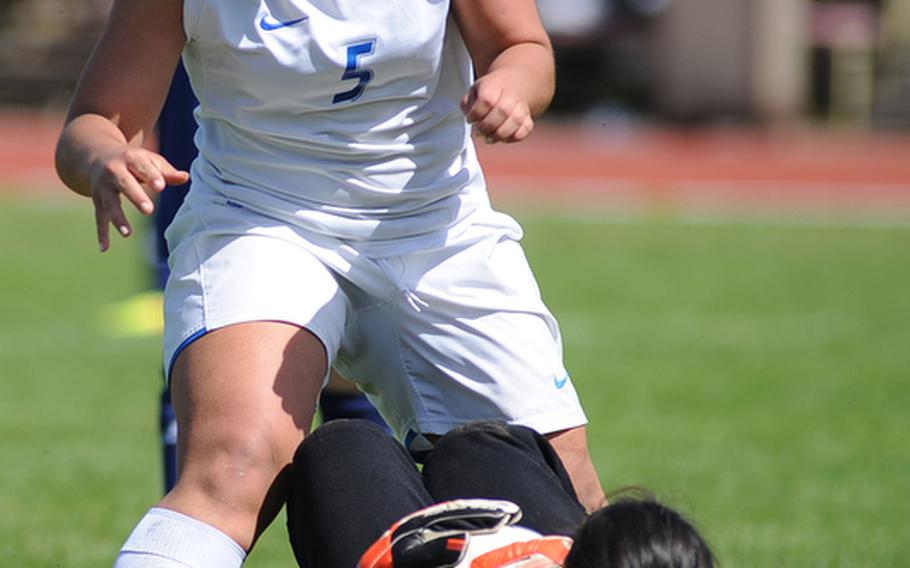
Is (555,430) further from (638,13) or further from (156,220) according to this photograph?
(638,13)

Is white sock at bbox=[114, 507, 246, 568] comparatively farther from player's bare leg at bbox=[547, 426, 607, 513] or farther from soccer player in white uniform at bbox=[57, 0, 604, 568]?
player's bare leg at bbox=[547, 426, 607, 513]

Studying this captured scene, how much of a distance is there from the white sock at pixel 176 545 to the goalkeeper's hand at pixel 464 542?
0.24 metres

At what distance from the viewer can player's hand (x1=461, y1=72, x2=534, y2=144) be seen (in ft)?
7.59

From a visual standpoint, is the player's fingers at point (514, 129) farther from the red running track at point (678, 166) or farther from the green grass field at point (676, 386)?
the red running track at point (678, 166)

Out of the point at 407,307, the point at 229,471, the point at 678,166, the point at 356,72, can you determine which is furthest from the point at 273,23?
the point at 678,166

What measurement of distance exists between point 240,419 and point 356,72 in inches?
24.0

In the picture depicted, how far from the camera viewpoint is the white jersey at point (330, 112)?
2.46 metres

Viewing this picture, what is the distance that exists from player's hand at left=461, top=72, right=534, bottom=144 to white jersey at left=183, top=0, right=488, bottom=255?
0.22m

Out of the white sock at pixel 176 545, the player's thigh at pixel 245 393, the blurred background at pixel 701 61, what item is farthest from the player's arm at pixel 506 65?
the blurred background at pixel 701 61

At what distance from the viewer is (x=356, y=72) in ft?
8.17

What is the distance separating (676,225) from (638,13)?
10744 millimetres

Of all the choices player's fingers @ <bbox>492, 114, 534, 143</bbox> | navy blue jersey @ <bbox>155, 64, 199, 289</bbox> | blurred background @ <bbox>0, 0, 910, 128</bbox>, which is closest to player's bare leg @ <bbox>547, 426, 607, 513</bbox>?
player's fingers @ <bbox>492, 114, 534, 143</bbox>

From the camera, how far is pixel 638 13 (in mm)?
22547

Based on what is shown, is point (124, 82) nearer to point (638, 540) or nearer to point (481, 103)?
point (481, 103)
